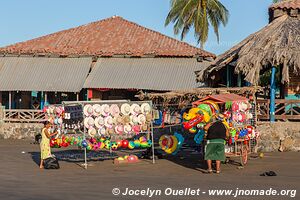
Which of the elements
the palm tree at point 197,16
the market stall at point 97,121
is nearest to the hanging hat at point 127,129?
the market stall at point 97,121

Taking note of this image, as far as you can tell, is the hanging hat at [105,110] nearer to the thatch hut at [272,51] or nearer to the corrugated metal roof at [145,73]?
the thatch hut at [272,51]

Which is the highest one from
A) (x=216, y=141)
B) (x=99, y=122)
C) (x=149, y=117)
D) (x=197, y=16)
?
(x=197, y=16)

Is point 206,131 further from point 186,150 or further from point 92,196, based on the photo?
point 186,150

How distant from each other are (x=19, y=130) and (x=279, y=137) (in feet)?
47.2

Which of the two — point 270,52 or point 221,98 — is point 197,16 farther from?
point 221,98

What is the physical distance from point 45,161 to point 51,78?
16687 millimetres

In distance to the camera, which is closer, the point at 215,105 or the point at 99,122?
the point at 215,105

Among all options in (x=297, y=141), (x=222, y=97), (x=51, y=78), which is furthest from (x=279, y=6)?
(x=51, y=78)

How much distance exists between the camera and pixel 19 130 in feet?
88.2

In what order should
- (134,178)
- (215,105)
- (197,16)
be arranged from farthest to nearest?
(197,16) → (215,105) → (134,178)

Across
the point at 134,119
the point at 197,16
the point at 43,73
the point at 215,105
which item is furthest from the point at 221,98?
the point at 197,16

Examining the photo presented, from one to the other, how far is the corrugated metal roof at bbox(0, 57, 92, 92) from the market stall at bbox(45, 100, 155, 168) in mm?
14359

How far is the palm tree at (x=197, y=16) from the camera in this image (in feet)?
119

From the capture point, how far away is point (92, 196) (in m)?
9.47
